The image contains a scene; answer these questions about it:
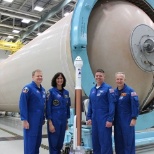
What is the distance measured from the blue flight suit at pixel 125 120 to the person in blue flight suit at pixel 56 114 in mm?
576

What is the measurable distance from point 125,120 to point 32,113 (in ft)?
3.16

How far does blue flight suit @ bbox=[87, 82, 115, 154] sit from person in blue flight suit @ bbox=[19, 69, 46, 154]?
561 mm

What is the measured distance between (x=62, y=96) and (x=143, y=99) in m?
1.14

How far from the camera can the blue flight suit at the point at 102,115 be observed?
7.62 feet

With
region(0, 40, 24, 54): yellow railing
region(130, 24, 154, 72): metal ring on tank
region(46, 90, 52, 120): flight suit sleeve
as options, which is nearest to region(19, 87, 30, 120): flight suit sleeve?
region(46, 90, 52, 120): flight suit sleeve

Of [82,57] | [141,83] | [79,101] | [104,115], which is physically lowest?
[104,115]

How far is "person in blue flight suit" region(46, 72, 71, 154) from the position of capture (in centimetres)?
258

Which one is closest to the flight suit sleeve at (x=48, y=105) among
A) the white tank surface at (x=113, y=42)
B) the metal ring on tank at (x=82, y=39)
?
the metal ring on tank at (x=82, y=39)

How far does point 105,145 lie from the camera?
A: 2328 millimetres

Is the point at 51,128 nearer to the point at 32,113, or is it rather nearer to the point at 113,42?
the point at 32,113

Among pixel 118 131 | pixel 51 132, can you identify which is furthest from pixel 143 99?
pixel 51 132

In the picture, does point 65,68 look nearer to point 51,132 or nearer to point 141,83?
point 51,132

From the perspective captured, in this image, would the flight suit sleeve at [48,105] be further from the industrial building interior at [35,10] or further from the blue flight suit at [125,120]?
the industrial building interior at [35,10]

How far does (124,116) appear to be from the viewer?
2.39 meters
